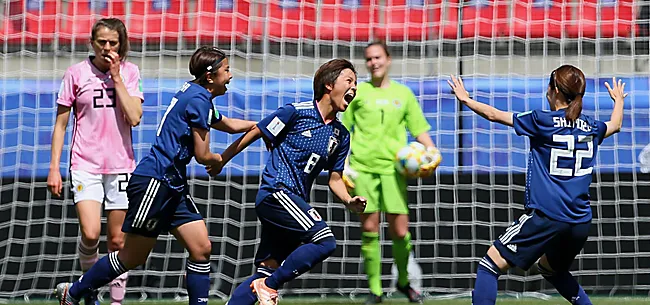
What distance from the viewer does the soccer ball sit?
22.5ft

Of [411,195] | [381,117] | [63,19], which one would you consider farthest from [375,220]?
[63,19]

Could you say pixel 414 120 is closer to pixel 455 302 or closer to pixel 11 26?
pixel 455 302

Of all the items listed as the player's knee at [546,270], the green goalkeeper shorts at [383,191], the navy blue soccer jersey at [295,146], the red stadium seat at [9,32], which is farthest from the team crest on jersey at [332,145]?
the red stadium seat at [9,32]

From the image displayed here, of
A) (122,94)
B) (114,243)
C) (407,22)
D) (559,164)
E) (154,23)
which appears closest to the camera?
(559,164)

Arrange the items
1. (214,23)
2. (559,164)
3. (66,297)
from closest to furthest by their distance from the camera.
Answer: (559,164), (66,297), (214,23)

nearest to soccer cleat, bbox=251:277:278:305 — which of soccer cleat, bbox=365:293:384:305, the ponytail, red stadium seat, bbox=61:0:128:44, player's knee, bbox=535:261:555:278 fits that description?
player's knee, bbox=535:261:555:278

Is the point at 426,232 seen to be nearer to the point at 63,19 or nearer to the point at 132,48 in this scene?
the point at 132,48

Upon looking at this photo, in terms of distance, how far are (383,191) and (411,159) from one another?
0.49 metres

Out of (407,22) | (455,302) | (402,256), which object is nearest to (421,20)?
(407,22)

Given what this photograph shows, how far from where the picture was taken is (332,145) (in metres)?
5.43

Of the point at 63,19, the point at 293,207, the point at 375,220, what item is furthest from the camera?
the point at 63,19

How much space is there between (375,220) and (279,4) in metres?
2.61

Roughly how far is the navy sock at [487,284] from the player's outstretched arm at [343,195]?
736mm

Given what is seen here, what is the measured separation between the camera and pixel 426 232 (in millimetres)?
8367
